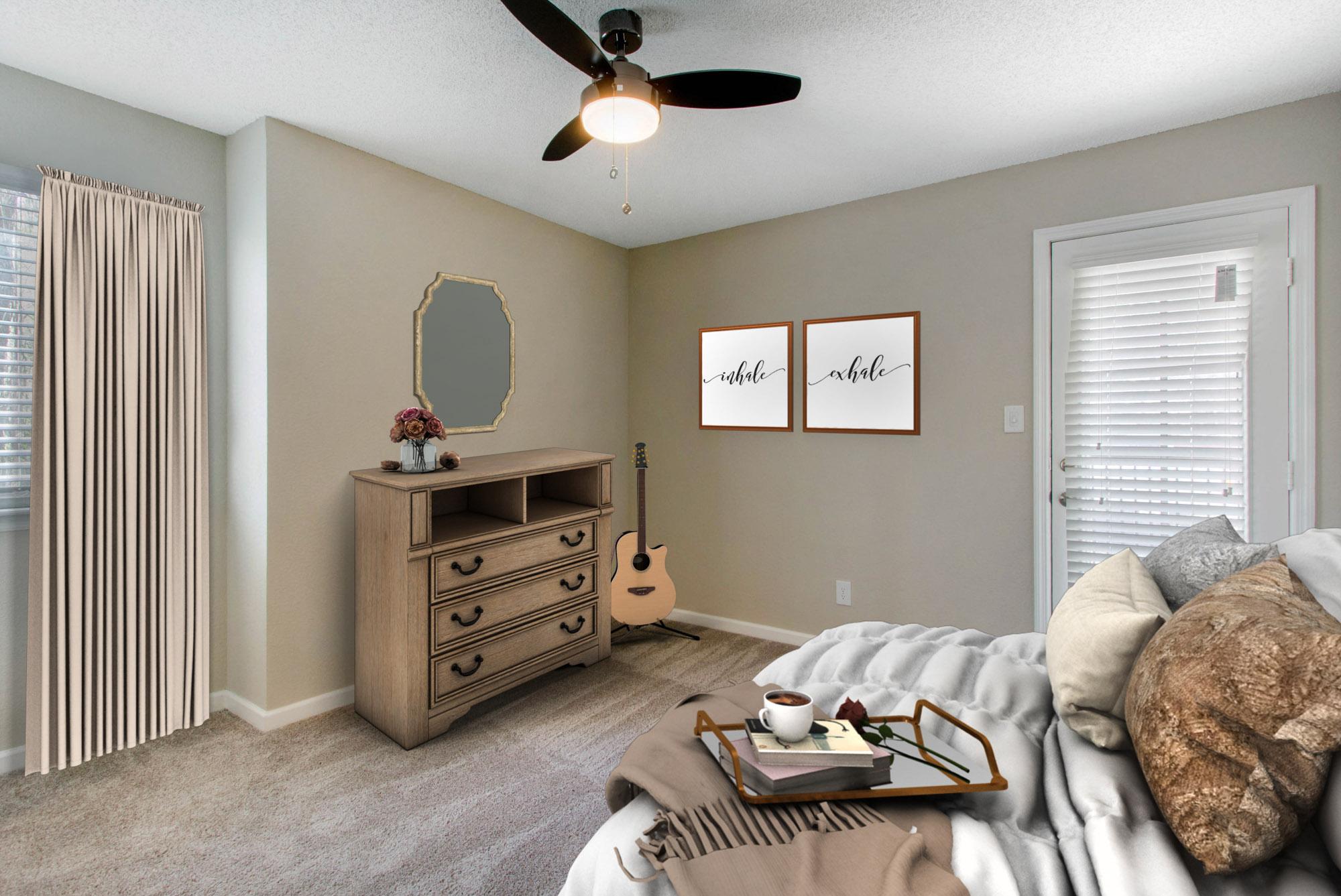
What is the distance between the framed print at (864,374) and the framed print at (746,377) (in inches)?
5.6

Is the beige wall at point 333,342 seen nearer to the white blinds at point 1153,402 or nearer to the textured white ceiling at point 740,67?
the textured white ceiling at point 740,67

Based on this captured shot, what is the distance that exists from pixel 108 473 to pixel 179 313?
0.66 m

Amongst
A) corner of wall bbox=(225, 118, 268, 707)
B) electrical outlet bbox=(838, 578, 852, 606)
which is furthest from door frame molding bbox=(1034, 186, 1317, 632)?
corner of wall bbox=(225, 118, 268, 707)

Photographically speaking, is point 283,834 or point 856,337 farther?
point 856,337

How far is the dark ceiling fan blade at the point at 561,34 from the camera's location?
4.68 ft

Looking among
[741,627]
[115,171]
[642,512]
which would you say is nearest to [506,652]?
[642,512]

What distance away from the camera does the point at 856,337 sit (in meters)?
3.31

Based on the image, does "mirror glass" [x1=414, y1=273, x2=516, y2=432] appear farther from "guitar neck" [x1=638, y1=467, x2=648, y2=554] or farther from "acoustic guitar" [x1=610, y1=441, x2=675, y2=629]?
"acoustic guitar" [x1=610, y1=441, x2=675, y2=629]

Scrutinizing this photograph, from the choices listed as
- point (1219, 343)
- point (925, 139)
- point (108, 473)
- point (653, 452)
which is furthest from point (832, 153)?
point (108, 473)

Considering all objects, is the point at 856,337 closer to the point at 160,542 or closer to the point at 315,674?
the point at 315,674

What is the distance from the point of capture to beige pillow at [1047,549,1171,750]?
1079 mm

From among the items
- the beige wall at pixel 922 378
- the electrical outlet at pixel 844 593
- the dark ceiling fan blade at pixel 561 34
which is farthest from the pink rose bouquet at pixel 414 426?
the electrical outlet at pixel 844 593

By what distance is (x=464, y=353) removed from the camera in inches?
124

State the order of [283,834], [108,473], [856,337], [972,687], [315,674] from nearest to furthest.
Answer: [972,687]
[283,834]
[108,473]
[315,674]
[856,337]
